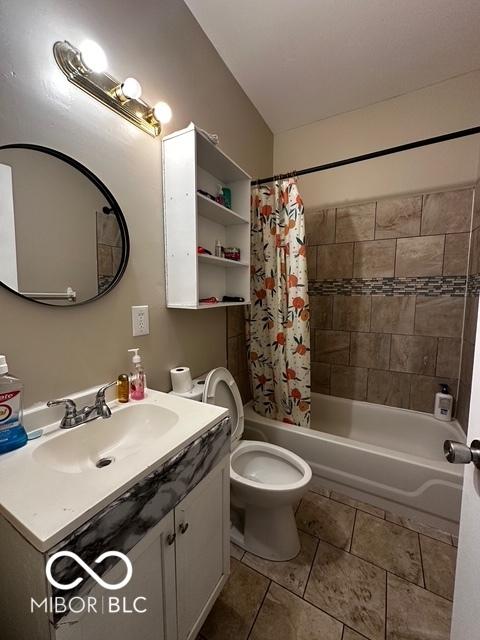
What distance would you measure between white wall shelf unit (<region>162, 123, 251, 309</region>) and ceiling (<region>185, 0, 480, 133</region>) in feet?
2.37

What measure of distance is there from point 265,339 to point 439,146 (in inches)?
70.4

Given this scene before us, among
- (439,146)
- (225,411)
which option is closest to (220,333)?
(225,411)

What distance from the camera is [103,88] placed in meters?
0.95

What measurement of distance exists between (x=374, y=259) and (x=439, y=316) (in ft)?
2.01

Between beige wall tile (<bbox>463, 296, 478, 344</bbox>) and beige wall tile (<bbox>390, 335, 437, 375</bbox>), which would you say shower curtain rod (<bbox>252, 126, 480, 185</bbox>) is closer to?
beige wall tile (<bbox>463, 296, 478, 344</bbox>)

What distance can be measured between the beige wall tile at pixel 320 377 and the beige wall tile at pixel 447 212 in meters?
1.27

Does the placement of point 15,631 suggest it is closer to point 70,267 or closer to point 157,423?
point 157,423

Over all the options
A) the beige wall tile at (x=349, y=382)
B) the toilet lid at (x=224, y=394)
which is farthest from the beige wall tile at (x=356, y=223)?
the toilet lid at (x=224, y=394)

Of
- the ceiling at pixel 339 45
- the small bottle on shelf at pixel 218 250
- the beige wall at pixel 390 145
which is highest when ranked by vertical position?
the ceiling at pixel 339 45

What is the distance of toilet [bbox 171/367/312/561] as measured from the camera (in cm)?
120

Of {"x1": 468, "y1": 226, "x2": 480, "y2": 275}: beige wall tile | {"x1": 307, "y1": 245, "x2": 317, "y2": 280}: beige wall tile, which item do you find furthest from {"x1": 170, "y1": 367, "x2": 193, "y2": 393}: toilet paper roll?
{"x1": 468, "y1": 226, "x2": 480, "y2": 275}: beige wall tile

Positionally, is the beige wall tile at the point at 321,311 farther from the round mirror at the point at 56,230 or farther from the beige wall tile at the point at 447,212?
the round mirror at the point at 56,230

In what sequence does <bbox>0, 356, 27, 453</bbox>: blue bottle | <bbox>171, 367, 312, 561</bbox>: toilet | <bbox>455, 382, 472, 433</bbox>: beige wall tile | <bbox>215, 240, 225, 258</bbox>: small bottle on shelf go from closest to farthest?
<bbox>0, 356, 27, 453</bbox>: blue bottle
<bbox>171, 367, 312, 561</bbox>: toilet
<bbox>215, 240, 225, 258</bbox>: small bottle on shelf
<bbox>455, 382, 472, 433</bbox>: beige wall tile

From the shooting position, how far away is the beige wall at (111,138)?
2.56 ft
